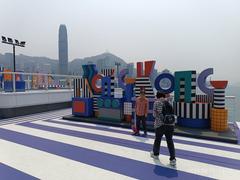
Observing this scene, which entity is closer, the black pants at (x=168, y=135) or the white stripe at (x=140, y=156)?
the white stripe at (x=140, y=156)

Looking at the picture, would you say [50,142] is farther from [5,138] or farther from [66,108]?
[66,108]

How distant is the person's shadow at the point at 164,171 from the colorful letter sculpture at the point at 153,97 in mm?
3993

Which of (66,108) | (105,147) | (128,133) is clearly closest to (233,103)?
(128,133)

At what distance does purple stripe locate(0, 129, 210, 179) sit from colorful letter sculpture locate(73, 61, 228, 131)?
391 centimetres

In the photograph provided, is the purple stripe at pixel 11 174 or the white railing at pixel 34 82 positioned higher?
the white railing at pixel 34 82

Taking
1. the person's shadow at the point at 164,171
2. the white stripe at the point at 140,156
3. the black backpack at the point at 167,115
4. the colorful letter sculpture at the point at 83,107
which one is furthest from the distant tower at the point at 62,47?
the person's shadow at the point at 164,171

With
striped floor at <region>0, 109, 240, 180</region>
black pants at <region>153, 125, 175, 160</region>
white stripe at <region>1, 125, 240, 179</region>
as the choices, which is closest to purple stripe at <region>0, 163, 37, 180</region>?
striped floor at <region>0, 109, 240, 180</region>

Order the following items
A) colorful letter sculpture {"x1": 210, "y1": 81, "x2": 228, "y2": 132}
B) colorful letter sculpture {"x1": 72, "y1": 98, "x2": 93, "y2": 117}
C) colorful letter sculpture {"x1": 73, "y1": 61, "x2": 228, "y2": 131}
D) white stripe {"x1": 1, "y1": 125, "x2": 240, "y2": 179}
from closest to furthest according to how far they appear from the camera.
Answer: white stripe {"x1": 1, "y1": 125, "x2": 240, "y2": 179} < colorful letter sculpture {"x1": 210, "y1": 81, "x2": 228, "y2": 132} < colorful letter sculpture {"x1": 73, "y1": 61, "x2": 228, "y2": 131} < colorful letter sculpture {"x1": 72, "y1": 98, "x2": 93, "y2": 117}

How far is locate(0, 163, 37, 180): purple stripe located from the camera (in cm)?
451

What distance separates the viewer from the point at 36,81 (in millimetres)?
20797

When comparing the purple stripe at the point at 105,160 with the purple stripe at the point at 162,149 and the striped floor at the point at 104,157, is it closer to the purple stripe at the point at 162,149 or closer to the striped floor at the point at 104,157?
the striped floor at the point at 104,157

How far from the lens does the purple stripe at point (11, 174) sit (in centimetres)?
451

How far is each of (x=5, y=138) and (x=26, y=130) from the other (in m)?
1.27

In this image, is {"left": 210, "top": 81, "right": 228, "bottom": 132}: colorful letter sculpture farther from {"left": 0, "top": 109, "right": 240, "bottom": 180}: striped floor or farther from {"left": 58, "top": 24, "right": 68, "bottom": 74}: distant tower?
{"left": 58, "top": 24, "right": 68, "bottom": 74}: distant tower
